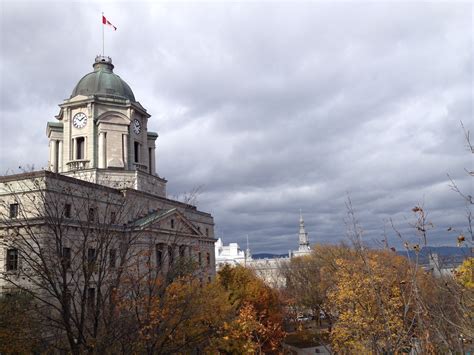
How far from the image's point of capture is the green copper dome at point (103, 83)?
5306cm

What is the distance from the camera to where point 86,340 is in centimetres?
1666

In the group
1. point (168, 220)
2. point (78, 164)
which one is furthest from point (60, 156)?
point (168, 220)

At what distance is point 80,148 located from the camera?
2047 inches

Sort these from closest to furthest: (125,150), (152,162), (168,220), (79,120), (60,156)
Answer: (168,220)
(79,120)
(125,150)
(60,156)
(152,162)

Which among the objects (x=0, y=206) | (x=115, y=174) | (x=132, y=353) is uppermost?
(x=115, y=174)

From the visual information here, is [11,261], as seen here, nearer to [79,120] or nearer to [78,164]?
[78,164]

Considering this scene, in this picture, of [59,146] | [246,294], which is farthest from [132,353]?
[59,146]

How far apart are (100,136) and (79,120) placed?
349 cm

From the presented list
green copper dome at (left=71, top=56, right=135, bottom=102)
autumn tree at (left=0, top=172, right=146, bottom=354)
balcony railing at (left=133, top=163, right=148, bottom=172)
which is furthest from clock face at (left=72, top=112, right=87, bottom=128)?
autumn tree at (left=0, top=172, right=146, bottom=354)

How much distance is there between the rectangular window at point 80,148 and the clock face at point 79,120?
1.61 metres

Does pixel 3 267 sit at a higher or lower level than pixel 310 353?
higher

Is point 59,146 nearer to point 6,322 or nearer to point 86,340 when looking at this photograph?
point 6,322

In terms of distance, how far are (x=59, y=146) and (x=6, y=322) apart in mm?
34197

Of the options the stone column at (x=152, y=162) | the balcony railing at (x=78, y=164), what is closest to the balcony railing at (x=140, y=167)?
the stone column at (x=152, y=162)
